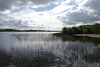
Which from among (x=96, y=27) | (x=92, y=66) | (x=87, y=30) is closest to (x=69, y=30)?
(x=87, y=30)

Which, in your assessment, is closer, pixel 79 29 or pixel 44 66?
pixel 44 66

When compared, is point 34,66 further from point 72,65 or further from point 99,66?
point 99,66

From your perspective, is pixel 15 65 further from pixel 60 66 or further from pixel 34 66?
pixel 60 66

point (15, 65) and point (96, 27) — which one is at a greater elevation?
point (96, 27)

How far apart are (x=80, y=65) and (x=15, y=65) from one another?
8301 mm

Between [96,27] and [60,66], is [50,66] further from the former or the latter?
[96,27]

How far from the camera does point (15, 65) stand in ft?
34.9

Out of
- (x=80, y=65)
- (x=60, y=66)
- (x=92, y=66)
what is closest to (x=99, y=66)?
(x=92, y=66)

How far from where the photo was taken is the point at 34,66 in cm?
1047

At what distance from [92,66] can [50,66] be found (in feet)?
17.2

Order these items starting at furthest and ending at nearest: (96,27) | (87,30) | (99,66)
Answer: (87,30), (96,27), (99,66)

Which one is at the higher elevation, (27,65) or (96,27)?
(96,27)

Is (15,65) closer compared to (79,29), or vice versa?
(15,65)

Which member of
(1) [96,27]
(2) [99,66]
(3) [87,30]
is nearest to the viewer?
(2) [99,66]
